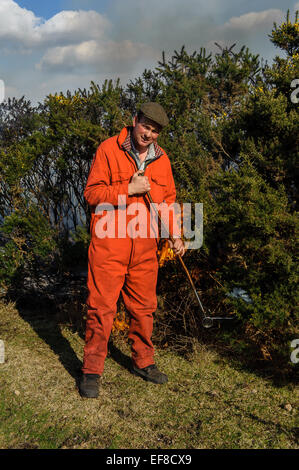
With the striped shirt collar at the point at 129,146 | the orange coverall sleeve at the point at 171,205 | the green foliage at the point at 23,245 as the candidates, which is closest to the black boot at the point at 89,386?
the orange coverall sleeve at the point at 171,205

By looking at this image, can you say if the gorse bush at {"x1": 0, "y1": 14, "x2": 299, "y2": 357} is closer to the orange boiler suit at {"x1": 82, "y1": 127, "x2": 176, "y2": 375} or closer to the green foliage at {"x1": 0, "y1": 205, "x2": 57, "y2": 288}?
the green foliage at {"x1": 0, "y1": 205, "x2": 57, "y2": 288}

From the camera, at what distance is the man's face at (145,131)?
327 cm

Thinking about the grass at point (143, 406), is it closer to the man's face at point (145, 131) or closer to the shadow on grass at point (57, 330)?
the shadow on grass at point (57, 330)

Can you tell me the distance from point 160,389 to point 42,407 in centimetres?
89

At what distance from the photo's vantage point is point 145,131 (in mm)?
3275

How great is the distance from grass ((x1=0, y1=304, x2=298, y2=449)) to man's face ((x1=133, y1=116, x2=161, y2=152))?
6.05ft

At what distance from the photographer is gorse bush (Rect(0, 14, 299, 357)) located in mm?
3314

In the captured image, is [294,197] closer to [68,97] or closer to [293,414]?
[293,414]

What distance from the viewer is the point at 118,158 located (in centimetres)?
332

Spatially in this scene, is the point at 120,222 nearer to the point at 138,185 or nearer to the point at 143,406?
the point at 138,185

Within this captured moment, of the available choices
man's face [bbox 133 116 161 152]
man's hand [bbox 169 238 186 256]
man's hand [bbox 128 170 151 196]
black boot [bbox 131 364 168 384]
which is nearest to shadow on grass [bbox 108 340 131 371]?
black boot [bbox 131 364 168 384]

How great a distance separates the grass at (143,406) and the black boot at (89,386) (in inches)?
1.9

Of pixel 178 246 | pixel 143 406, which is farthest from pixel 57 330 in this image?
pixel 178 246

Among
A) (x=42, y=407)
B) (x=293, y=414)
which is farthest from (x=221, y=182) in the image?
(x=42, y=407)
